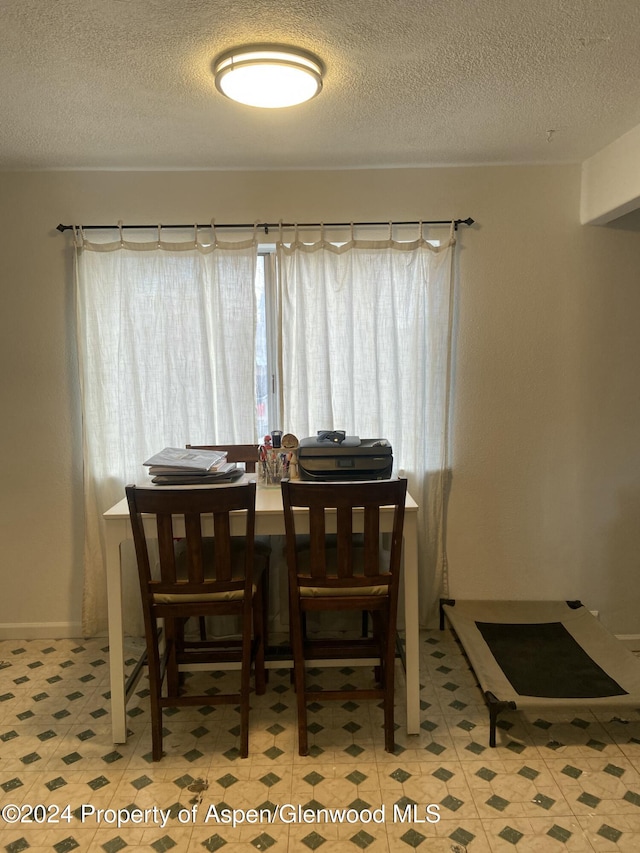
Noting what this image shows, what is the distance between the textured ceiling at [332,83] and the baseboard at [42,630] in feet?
7.49

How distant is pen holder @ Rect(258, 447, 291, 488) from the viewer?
275 cm

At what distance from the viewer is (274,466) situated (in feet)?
9.02

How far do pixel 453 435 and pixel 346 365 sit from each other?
2.14ft

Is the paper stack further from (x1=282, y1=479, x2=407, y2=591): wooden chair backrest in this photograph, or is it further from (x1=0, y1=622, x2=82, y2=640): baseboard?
(x1=0, y1=622, x2=82, y2=640): baseboard

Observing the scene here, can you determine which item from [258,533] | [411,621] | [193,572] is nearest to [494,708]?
[411,621]

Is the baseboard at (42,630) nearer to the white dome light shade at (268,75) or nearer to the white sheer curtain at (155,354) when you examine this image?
the white sheer curtain at (155,354)

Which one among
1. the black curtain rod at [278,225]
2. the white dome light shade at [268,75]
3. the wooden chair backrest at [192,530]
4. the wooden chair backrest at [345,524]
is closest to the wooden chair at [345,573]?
the wooden chair backrest at [345,524]

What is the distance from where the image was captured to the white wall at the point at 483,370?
307cm

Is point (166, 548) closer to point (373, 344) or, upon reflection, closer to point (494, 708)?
point (494, 708)

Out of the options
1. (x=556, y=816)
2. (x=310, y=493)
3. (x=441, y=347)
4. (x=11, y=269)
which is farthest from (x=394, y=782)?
(x=11, y=269)

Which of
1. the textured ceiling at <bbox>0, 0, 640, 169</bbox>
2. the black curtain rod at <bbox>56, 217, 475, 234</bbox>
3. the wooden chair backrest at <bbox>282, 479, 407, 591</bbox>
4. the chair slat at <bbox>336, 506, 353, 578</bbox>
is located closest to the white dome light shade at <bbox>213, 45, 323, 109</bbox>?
the textured ceiling at <bbox>0, 0, 640, 169</bbox>

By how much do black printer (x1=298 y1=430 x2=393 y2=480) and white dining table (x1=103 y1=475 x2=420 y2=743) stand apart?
0.25 metres

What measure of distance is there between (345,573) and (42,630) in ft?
6.29

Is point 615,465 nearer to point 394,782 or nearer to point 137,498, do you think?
point 394,782
